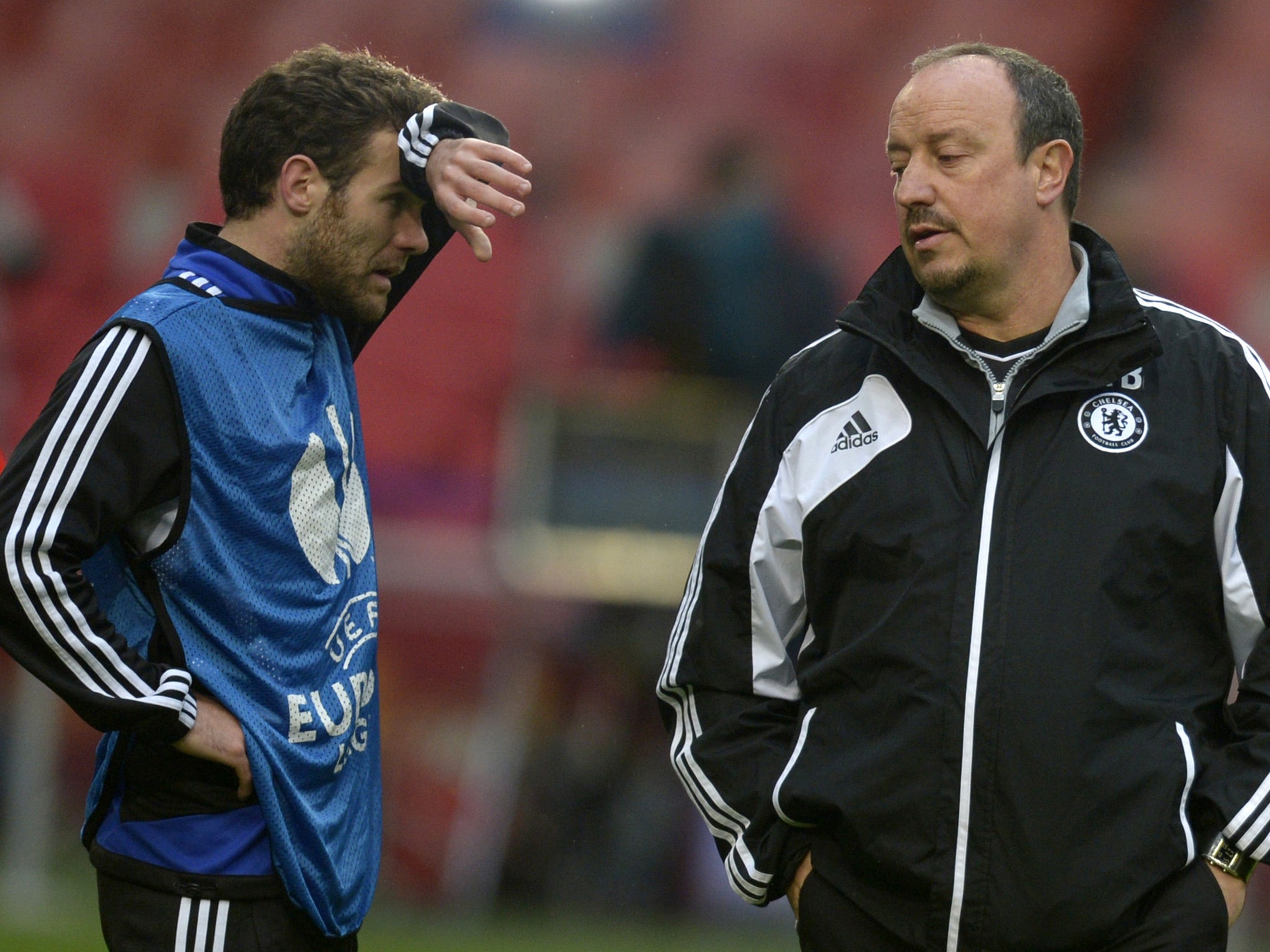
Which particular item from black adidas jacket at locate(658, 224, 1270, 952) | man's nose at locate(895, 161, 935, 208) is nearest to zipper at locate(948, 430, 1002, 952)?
black adidas jacket at locate(658, 224, 1270, 952)

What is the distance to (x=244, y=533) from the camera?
2172 millimetres

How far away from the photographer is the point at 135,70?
7.12m

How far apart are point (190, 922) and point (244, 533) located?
0.51 m

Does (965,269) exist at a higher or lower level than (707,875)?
higher

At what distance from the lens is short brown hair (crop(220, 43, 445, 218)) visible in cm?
234

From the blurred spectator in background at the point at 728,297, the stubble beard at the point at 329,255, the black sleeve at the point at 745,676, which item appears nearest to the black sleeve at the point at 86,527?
the stubble beard at the point at 329,255

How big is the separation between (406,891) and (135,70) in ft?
12.2

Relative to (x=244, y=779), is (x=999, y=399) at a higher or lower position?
higher

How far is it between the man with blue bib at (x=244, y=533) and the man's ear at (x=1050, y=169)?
73cm

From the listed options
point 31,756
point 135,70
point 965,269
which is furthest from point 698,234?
point 965,269

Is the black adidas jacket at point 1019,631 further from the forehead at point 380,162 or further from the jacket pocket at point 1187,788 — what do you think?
the forehead at point 380,162

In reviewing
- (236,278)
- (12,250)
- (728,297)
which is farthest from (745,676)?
(12,250)

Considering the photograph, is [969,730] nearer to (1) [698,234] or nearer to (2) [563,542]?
(2) [563,542]

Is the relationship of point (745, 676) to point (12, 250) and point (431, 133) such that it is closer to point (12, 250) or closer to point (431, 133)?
point (431, 133)
